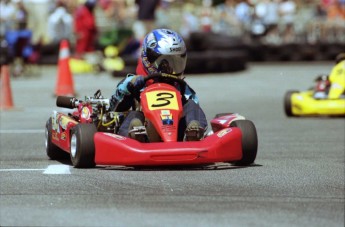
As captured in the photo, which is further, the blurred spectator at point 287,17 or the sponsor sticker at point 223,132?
the blurred spectator at point 287,17

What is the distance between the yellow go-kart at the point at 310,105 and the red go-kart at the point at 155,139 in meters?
5.11

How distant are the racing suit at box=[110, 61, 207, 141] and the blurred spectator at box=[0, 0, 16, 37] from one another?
16.6 metres

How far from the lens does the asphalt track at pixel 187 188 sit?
6.59 meters

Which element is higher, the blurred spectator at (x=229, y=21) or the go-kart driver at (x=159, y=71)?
the go-kart driver at (x=159, y=71)

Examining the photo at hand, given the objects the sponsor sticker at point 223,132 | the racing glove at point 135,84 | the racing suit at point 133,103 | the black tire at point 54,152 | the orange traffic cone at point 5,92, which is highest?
the racing glove at point 135,84

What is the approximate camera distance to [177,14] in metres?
34.1

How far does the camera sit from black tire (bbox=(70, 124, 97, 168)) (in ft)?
28.8

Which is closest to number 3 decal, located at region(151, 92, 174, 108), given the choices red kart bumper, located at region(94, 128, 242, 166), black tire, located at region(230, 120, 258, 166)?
red kart bumper, located at region(94, 128, 242, 166)

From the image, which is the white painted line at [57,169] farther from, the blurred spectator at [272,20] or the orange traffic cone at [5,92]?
the blurred spectator at [272,20]

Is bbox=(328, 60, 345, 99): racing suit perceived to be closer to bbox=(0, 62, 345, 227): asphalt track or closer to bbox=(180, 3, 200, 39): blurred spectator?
bbox=(0, 62, 345, 227): asphalt track

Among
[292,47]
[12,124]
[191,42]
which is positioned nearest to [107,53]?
[191,42]

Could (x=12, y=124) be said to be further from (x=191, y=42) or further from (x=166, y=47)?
(x=191, y=42)

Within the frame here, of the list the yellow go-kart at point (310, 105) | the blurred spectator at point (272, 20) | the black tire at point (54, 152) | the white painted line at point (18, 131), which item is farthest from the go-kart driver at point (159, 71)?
the blurred spectator at point (272, 20)

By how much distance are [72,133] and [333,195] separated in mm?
2541
